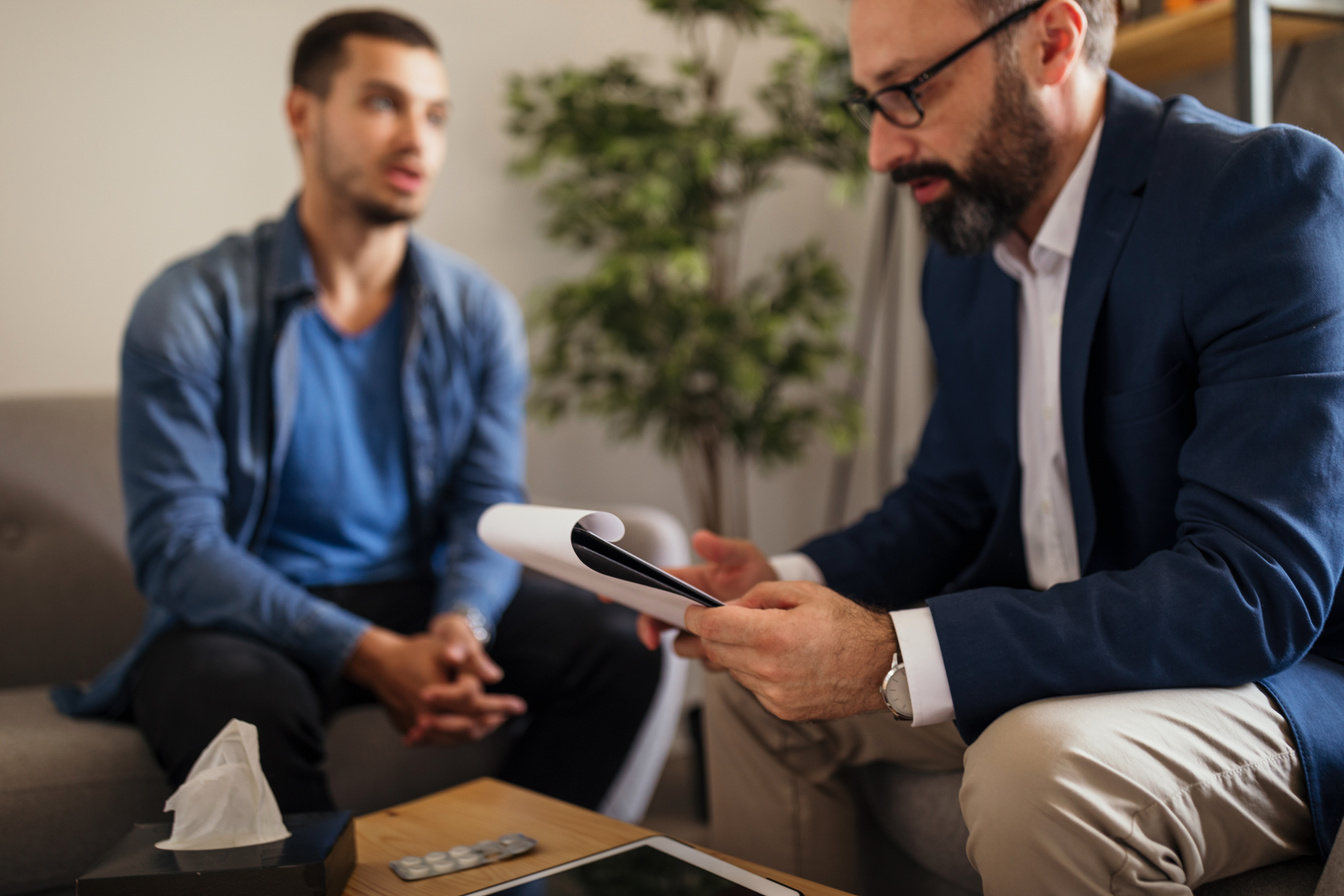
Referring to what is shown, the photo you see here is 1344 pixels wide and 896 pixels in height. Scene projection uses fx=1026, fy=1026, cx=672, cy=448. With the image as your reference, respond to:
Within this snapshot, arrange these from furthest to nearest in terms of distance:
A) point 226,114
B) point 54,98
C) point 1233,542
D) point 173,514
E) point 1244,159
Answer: point 226,114
point 54,98
point 173,514
point 1244,159
point 1233,542

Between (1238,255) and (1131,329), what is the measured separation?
0.43 ft

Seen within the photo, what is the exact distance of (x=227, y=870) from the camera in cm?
82

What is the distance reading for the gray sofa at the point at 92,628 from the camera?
1.33 m

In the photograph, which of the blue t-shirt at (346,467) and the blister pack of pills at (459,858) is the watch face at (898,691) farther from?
the blue t-shirt at (346,467)

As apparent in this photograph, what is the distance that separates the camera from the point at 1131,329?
104cm

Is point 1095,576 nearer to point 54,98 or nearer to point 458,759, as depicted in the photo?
point 458,759

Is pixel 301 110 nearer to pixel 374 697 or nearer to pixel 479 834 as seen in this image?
pixel 374 697

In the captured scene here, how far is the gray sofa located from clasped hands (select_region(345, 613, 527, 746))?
44mm

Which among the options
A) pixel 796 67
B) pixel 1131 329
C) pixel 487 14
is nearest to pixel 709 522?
pixel 796 67

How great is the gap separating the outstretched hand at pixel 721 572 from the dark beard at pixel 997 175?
45cm

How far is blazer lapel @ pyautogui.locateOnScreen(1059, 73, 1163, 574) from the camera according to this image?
1.07 metres

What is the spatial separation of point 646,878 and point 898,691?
0.27m

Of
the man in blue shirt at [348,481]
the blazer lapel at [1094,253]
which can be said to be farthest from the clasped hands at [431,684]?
the blazer lapel at [1094,253]

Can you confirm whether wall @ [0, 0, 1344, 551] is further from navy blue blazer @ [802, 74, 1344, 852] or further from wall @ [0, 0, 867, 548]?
navy blue blazer @ [802, 74, 1344, 852]
